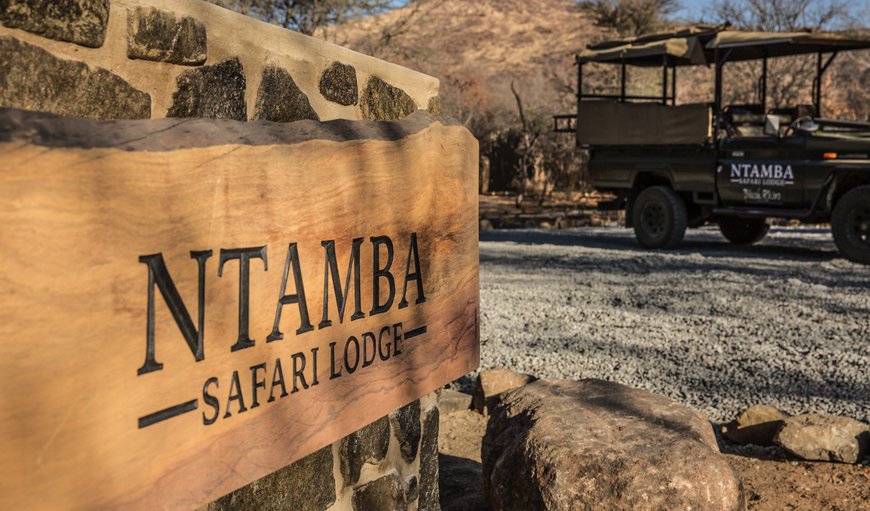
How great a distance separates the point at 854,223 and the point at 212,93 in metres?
8.32

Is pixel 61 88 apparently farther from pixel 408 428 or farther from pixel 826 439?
pixel 826 439

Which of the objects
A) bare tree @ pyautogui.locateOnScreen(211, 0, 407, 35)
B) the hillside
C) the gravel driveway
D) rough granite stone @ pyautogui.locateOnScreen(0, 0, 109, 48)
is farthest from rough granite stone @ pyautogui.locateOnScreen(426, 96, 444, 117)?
the hillside

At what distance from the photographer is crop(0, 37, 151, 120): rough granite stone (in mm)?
1288

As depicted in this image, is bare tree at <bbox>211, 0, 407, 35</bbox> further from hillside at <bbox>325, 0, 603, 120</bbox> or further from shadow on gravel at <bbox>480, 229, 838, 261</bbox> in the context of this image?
hillside at <bbox>325, 0, 603, 120</bbox>

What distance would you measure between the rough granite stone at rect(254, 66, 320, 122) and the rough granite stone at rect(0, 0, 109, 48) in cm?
44

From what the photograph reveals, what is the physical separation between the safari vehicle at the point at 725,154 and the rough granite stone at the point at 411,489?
7.37 metres

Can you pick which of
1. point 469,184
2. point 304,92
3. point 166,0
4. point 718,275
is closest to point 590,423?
point 469,184

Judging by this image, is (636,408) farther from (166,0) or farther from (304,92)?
(166,0)

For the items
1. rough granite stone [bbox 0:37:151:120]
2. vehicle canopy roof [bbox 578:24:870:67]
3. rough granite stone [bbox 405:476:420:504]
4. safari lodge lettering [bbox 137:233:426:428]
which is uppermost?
vehicle canopy roof [bbox 578:24:870:67]

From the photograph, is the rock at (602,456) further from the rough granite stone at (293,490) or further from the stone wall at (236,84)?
the rough granite stone at (293,490)

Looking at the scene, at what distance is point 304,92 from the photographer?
2035 millimetres

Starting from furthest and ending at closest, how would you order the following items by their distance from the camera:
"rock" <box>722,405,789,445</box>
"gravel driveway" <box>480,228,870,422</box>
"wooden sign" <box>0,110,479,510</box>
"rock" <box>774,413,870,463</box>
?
"gravel driveway" <box>480,228,870,422</box> < "rock" <box>722,405,789,445</box> < "rock" <box>774,413,870,463</box> < "wooden sign" <box>0,110,479,510</box>

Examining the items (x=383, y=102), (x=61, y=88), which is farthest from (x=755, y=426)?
(x=61, y=88)

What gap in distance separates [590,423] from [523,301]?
461 cm
